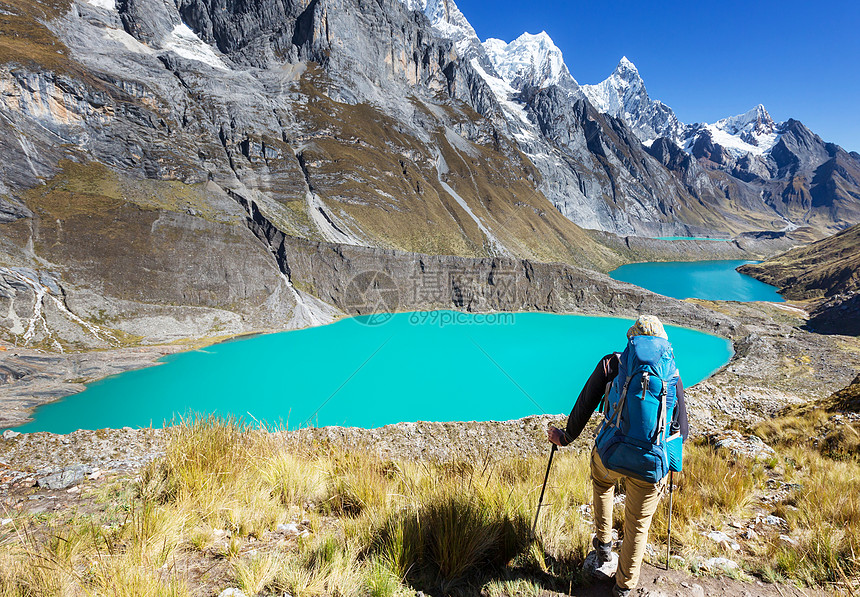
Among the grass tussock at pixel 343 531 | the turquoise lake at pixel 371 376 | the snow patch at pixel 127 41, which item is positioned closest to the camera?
the grass tussock at pixel 343 531

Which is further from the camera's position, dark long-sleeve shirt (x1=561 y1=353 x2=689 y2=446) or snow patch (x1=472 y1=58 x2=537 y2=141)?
snow patch (x1=472 y1=58 x2=537 y2=141)

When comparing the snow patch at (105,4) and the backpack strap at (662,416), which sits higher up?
the snow patch at (105,4)

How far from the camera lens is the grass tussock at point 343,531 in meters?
1.98

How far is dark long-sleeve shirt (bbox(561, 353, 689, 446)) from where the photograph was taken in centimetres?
232

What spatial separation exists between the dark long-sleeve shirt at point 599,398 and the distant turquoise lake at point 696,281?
6930 cm

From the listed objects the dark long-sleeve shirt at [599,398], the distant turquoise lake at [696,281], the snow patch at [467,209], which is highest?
the snow patch at [467,209]

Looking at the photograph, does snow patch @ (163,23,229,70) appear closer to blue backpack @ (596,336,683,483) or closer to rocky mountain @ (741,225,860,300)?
blue backpack @ (596,336,683,483)

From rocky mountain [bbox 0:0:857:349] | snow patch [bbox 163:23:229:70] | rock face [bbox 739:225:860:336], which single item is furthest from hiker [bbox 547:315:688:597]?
snow patch [bbox 163:23:229:70]

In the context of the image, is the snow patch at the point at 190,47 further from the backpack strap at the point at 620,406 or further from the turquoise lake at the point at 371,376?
the backpack strap at the point at 620,406

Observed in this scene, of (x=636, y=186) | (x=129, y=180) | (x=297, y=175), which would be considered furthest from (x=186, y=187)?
(x=636, y=186)

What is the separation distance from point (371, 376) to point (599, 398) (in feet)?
76.4

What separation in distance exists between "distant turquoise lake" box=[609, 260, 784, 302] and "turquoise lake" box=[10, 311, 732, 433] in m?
35.0

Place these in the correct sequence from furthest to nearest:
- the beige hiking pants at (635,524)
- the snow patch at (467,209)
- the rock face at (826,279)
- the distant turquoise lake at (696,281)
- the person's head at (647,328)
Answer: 1. the distant turquoise lake at (696,281)
2. the snow patch at (467,209)
3. the rock face at (826,279)
4. the person's head at (647,328)
5. the beige hiking pants at (635,524)

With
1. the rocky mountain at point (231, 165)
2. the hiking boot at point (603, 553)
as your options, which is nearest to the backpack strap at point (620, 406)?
the hiking boot at point (603, 553)
